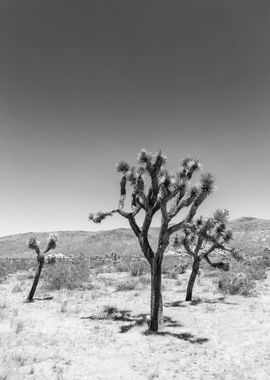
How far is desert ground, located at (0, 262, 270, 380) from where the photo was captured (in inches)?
281

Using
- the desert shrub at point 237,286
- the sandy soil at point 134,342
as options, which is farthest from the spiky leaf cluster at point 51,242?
the desert shrub at point 237,286

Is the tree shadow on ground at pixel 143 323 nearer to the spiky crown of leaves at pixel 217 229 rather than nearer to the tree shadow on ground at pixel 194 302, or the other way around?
the tree shadow on ground at pixel 194 302

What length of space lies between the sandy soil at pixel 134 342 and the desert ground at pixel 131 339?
0.07 feet

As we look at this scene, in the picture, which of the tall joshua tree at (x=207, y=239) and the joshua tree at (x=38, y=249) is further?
the joshua tree at (x=38, y=249)

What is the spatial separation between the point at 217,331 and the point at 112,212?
17.2 ft

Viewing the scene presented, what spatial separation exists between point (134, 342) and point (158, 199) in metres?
4.25

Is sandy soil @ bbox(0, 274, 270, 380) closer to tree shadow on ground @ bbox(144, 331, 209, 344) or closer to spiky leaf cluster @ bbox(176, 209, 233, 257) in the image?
tree shadow on ground @ bbox(144, 331, 209, 344)

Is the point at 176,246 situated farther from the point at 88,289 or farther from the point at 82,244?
the point at 82,244

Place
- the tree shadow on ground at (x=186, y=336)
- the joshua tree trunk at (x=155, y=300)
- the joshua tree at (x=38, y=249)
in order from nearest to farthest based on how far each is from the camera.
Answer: the tree shadow on ground at (x=186, y=336) < the joshua tree trunk at (x=155, y=300) < the joshua tree at (x=38, y=249)

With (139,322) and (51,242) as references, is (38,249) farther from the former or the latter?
(139,322)

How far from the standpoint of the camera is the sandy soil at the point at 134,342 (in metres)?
7.11

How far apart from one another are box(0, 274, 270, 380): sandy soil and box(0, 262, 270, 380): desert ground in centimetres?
2

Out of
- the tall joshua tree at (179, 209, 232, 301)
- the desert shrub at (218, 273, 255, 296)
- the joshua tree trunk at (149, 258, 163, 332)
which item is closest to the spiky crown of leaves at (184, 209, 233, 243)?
the tall joshua tree at (179, 209, 232, 301)

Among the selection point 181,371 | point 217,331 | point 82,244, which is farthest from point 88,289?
point 82,244
